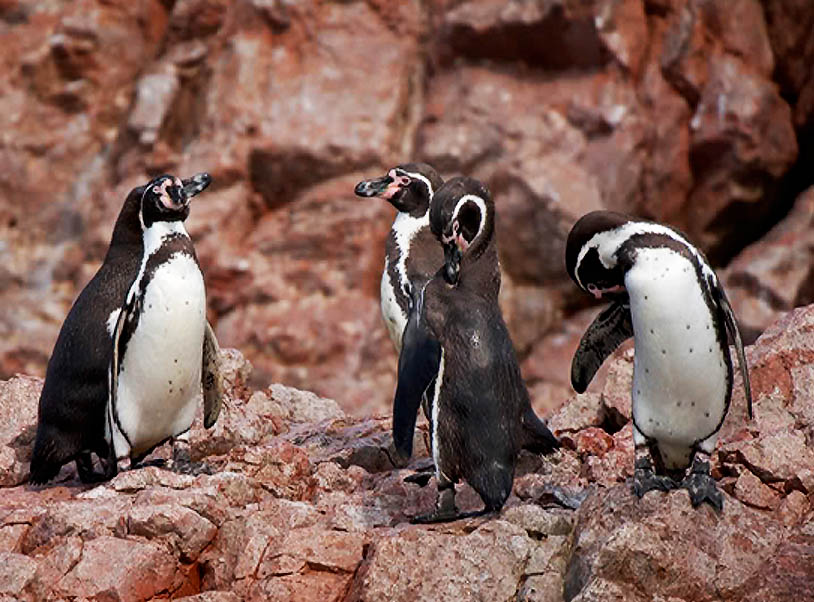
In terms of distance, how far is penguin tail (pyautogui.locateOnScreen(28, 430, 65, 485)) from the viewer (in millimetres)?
5770

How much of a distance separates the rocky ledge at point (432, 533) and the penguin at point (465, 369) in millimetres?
198

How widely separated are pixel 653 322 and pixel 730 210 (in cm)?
752

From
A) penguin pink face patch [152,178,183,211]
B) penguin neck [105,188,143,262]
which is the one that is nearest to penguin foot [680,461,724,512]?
penguin pink face patch [152,178,183,211]

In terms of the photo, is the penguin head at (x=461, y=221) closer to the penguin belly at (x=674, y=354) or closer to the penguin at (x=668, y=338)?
the penguin at (x=668, y=338)

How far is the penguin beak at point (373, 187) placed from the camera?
6906mm

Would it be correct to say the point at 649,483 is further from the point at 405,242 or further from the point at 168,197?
the point at 405,242

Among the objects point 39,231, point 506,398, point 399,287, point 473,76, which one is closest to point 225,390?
point 399,287

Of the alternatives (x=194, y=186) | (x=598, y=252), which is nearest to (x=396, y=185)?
(x=194, y=186)

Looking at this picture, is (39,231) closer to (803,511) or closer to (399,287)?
(399,287)

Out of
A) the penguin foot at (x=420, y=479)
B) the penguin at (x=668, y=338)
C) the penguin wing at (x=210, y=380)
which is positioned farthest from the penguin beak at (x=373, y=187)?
the penguin at (x=668, y=338)

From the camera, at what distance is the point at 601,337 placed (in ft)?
A: 16.5

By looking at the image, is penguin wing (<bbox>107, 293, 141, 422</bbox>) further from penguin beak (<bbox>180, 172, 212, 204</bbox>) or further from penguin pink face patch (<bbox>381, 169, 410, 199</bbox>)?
penguin pink face patch (<bbox>381, 169, 410, 199</bbox>)

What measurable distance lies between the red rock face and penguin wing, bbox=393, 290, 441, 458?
6030 mm

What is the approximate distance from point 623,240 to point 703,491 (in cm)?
88
